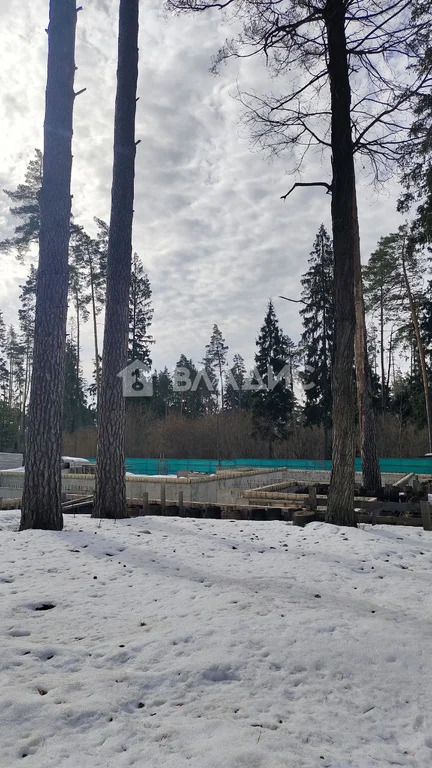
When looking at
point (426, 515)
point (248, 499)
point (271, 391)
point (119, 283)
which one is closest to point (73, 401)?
point (271, 391)

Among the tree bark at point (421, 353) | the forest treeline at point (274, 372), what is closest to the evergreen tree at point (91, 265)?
the forest treeline at point (274, 372)

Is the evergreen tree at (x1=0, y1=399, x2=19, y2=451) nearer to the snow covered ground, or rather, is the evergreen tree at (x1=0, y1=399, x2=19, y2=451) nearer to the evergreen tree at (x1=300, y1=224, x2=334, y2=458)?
the evergreen tree at (x1=300, y1=224, x2=334, y2=458)

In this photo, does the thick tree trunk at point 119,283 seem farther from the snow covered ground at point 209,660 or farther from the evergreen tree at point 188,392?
the evergreen tree at point 188,392

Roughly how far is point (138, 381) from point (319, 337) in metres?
17.1

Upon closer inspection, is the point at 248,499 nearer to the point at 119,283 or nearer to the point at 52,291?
the point at 119,283

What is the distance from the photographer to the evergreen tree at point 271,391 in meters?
34.3

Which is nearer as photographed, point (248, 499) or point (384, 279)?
point (248, 499)

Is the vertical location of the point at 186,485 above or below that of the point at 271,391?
below

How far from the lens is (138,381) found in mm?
41531

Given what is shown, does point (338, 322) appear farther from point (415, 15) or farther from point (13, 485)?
point (13, 485)

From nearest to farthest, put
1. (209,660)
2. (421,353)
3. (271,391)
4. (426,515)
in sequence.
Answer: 1. (209,660)
2. (426,515)
3. (421,353)
4. (271,391)

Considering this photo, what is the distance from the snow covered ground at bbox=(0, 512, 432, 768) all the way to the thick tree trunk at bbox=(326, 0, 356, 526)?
2197 mm

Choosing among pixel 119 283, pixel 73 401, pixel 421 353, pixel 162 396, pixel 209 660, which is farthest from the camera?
pixel 162 396

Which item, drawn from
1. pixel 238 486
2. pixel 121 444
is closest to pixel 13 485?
pixel 238 486
